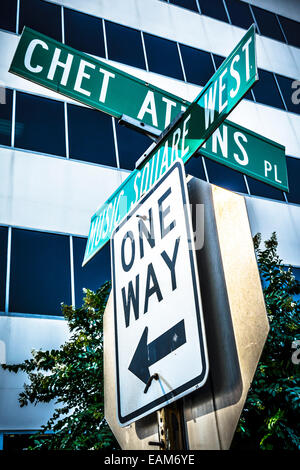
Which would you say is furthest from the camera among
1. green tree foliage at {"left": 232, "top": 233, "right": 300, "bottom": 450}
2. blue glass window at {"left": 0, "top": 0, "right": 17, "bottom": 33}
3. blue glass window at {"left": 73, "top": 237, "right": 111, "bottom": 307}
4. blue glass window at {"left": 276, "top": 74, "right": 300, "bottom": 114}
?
blue glass window at {"left": 276, "top": 74, "right": 300, "bottom": 114}

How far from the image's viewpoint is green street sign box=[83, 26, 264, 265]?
2486 mm

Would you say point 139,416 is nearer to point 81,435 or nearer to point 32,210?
point 81,435

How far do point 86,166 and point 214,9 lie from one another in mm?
8666

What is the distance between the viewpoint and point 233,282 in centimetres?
167

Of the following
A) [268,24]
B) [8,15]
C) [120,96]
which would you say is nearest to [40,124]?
[8,15]

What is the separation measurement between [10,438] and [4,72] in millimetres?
7766

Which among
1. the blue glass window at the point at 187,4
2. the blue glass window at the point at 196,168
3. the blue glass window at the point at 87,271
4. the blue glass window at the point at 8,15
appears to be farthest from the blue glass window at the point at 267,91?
the blue glass window at the point at 87,271

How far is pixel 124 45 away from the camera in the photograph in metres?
12.4

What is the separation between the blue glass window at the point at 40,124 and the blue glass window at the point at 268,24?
9027 millimetres

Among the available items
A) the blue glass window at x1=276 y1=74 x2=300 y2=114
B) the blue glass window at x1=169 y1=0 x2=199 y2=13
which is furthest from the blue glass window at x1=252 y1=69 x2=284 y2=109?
the blue glass window at x1=169 y1=0 x2=199 y2=13

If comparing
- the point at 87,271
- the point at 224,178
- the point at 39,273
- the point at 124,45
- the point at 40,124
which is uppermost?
the point at 124,45

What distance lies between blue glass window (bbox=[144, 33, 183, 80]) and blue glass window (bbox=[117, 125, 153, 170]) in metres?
2.54

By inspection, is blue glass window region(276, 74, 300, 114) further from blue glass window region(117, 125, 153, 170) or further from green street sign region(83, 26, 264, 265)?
green street sign region(83, 26, 264, 265)

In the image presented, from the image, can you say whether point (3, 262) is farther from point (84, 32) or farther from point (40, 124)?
point (84, 32)
